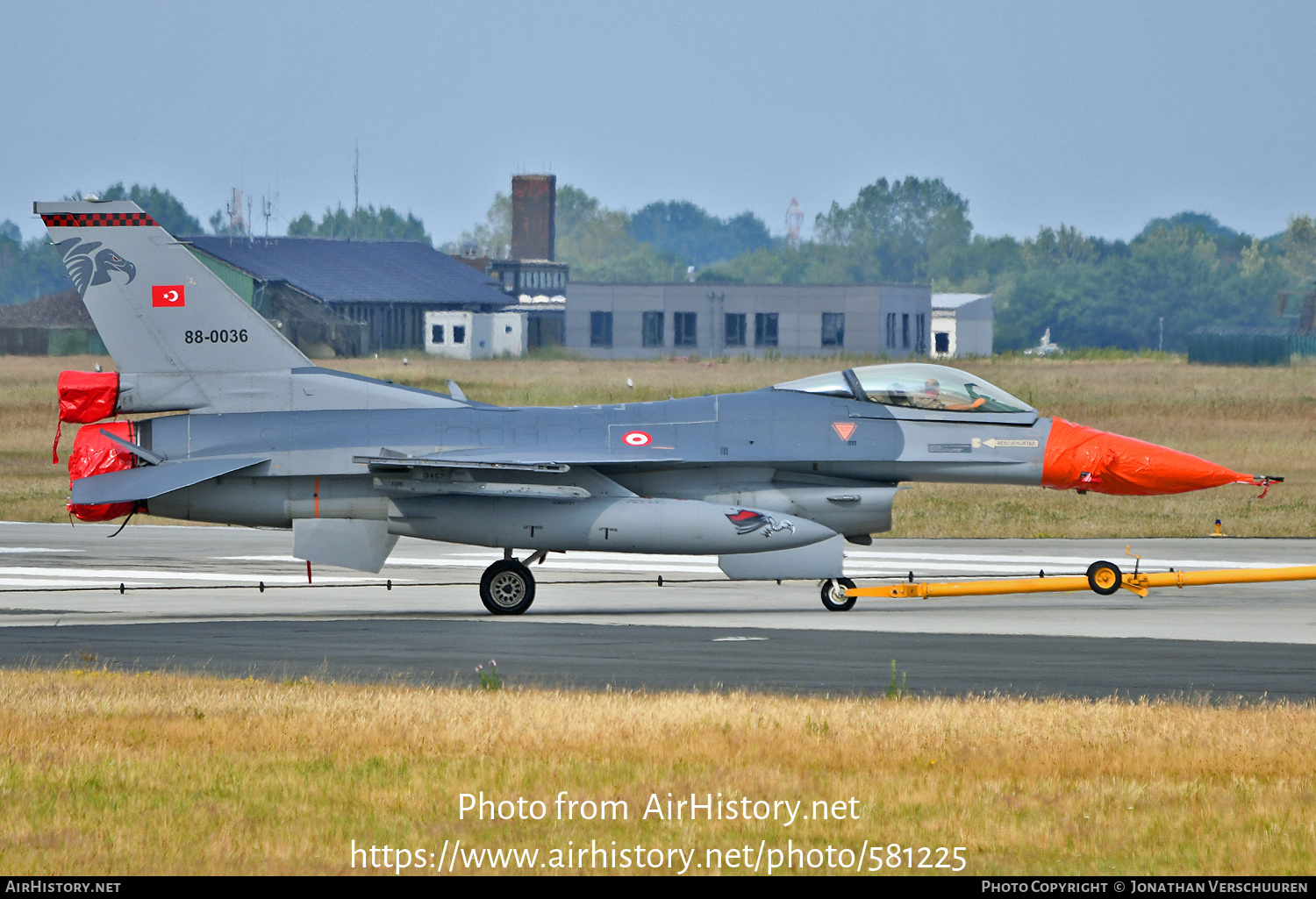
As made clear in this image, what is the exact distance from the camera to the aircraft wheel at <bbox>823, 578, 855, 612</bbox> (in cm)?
1723

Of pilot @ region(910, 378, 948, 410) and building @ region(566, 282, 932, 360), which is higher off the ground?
building @ region(566, 282, 932, 360)

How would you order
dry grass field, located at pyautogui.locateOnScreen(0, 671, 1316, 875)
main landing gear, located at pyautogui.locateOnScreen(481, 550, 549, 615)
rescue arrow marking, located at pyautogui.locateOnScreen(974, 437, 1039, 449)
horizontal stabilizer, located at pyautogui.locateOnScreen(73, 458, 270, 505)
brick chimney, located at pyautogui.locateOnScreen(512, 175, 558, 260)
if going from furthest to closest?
brick chimney, located at pyautogui.locateOnScreen(512, 175, 558, 260) < main landing gear, located at pyautogui.locateOnScreen(481, 550, 549, 615) < rescue arrow marking, located at pyautogui.locateOnScreen(974, 437, 1039, 449) < horizontal stabilizer, located at pyautogui.locateOnScreen(73, 458, 270, 505) < dry grass field, located at pyautogui.locateOnScreen(0, 671, 1316, 875)

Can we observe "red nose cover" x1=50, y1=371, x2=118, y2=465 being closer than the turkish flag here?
Yes

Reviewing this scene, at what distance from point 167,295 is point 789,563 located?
7.38 meters

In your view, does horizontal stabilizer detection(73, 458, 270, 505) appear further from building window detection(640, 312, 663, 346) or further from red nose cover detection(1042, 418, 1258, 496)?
building window detection(640, 312, 663, 346)

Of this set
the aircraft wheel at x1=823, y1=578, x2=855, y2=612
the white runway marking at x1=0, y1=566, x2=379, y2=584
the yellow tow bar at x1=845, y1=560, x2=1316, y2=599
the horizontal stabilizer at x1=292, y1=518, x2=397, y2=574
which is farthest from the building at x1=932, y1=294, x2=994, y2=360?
the horizontal stabilizer at x1=292, y1=518, x2=397, y2=574

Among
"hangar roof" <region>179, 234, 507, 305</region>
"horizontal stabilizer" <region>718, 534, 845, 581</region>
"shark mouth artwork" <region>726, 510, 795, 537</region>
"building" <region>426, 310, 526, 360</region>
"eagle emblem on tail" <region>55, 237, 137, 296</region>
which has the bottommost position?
"horizontal stabilizer" <region>718, 534, 845, 581</region>

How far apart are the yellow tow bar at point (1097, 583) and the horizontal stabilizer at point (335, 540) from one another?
17.5 ft

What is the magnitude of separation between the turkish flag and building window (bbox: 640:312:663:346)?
80800 millimetres

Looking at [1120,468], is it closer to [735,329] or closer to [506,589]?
[506,589]

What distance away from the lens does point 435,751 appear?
944 cm

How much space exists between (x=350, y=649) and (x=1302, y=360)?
78098mm

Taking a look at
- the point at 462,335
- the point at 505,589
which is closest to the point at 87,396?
the point at 505,589
